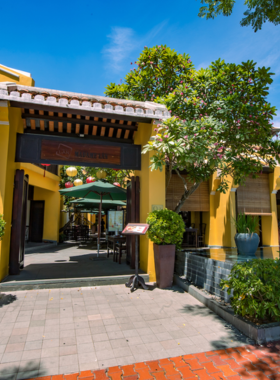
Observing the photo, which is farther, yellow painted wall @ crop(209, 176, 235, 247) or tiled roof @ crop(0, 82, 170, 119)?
yellow painted wall @ crop(209, 176, 235, 247)

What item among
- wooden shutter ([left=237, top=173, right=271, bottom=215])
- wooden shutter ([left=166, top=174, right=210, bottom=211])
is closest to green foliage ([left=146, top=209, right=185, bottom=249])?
wooden shutter ([left=166, top=174, right=210, bottom=211])

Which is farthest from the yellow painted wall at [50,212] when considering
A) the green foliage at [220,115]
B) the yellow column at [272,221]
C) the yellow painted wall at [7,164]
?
the yellow column at [272,221]

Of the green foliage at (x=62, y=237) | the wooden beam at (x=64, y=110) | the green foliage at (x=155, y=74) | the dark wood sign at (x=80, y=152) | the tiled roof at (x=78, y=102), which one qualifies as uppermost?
the green foliage at (x=155, y=74)

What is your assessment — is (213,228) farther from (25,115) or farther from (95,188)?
(25,115)

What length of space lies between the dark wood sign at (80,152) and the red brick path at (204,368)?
4.43 m

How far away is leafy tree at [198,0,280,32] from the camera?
459 cm

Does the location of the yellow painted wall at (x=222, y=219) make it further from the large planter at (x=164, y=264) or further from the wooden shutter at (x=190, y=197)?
the large planter at (x=164, y=264)

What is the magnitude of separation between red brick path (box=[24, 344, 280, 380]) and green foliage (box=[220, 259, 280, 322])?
1.56 ft

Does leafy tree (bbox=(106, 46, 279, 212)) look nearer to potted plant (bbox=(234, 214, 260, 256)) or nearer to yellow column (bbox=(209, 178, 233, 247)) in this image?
potted plant (bbox=(234, 214, 260, 256))

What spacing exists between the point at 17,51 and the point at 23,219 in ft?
16.4

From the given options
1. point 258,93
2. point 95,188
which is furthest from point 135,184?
point 258,93

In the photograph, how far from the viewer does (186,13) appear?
6230 millimetres

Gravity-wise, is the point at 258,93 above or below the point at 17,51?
below

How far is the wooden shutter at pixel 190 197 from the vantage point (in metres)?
9.73
